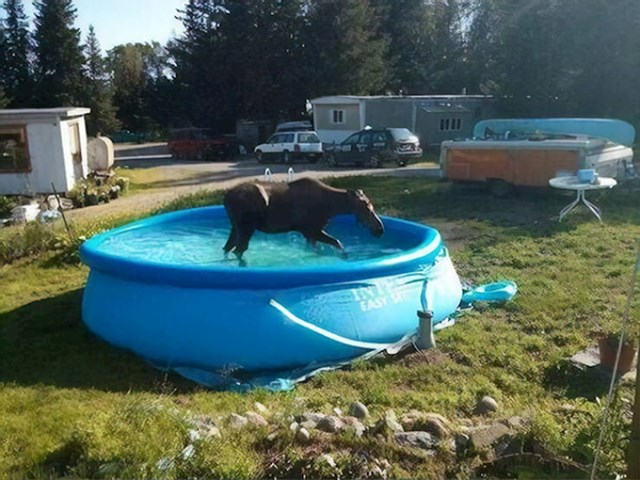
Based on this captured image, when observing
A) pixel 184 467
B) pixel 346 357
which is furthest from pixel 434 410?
pixel 184 467

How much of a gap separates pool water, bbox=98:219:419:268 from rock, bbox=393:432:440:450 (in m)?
5.27

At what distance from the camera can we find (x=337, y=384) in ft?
23.2

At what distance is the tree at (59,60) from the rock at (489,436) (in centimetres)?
4425

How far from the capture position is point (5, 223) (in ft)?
57.5

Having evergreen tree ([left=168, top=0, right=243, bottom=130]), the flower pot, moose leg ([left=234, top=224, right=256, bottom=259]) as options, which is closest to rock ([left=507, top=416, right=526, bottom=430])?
the flower pot

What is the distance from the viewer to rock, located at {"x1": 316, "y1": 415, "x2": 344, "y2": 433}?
16.9 feet

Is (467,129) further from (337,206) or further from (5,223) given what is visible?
(337,206)

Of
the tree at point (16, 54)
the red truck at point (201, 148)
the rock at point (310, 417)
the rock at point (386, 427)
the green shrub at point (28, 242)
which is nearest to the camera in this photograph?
the rock at point (386, 427)

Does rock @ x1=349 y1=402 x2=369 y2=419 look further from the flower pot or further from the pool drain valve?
the flower pot

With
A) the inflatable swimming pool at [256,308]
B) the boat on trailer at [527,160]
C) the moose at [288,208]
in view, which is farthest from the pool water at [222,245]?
the boat on trailer at [527,160]

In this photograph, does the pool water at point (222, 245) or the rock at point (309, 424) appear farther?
the pool water at point (222, 245)

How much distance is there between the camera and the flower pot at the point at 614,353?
6.84 m

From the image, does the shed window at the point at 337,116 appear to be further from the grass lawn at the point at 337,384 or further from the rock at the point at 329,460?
the rock at the point at 329,460

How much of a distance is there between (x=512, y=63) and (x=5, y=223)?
101 feet
